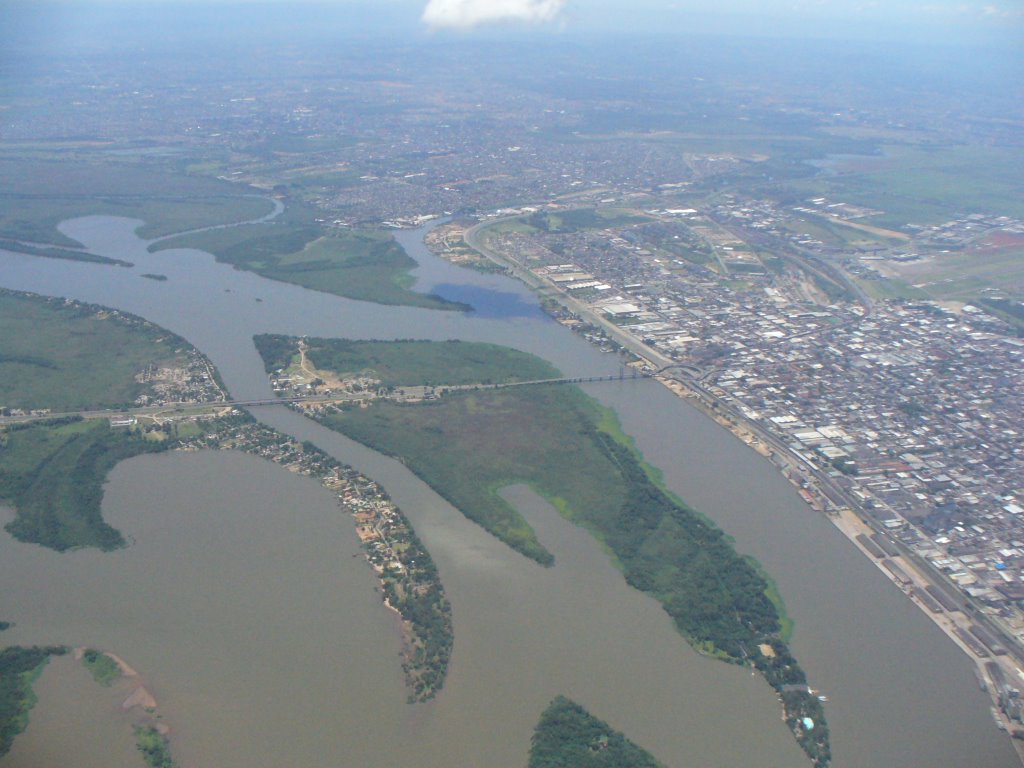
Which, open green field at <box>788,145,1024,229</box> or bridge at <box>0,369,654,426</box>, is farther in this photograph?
open green field at <box>788,145,1024,229</box>

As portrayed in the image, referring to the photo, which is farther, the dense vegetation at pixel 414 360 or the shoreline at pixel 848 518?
the dense vegetation at pixel 414 360

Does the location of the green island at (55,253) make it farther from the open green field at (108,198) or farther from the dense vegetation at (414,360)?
the dense vegetation at (414,360)

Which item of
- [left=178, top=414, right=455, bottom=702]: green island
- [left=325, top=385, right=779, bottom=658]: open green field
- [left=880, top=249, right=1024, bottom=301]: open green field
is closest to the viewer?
[left=178, top=414, right=455, bottom=702]: green island

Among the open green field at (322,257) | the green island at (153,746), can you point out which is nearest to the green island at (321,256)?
the open green field at (322,257)

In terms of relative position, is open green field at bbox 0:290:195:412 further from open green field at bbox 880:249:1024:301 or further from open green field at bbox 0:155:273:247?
open green field at bbox 880:249:1024:301

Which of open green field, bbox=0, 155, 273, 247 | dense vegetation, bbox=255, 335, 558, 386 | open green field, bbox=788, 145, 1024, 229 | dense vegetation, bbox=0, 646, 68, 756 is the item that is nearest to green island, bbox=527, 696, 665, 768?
dense vegetation, bbox=0, 646, 68, 756
